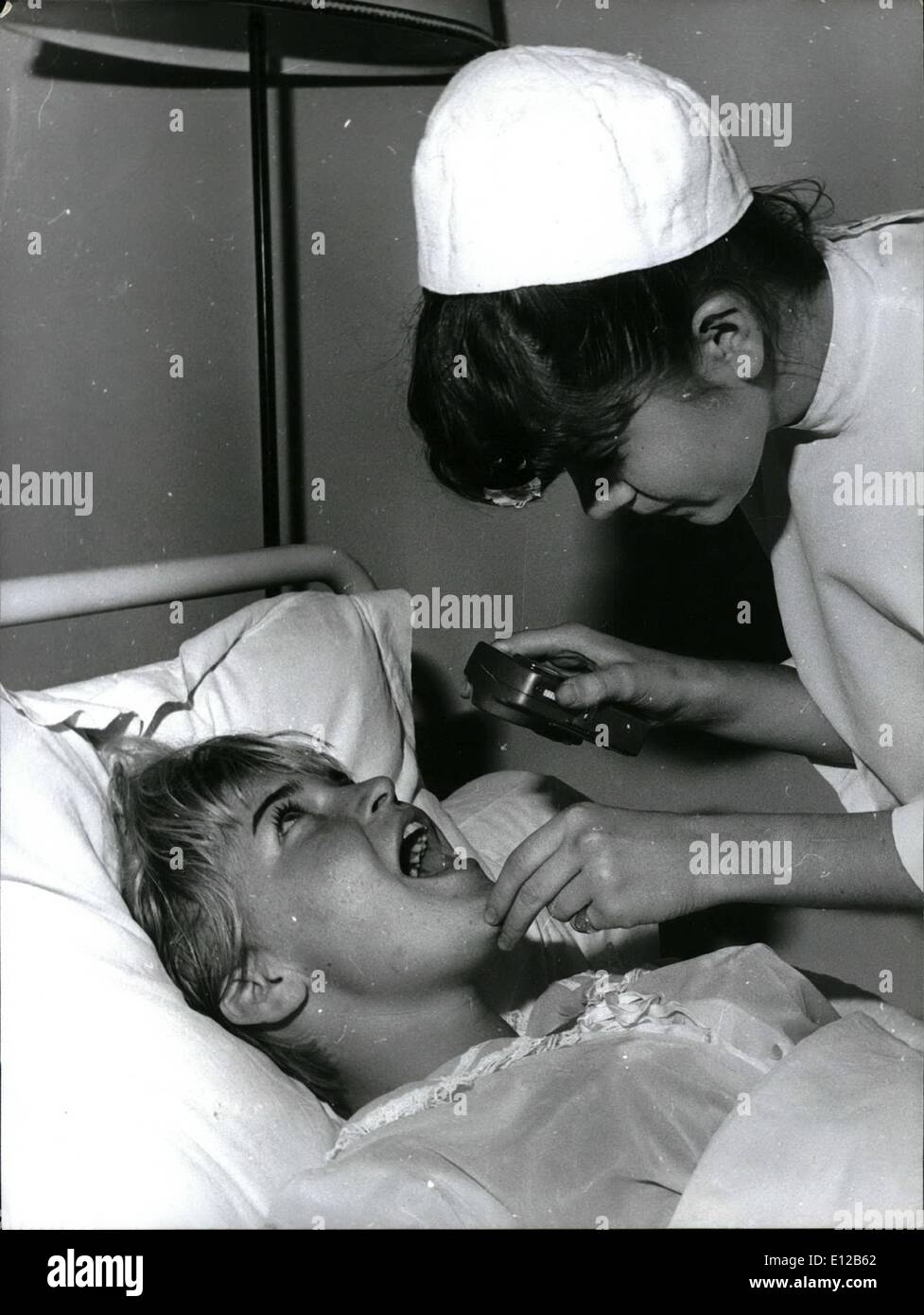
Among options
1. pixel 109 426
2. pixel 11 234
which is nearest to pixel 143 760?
pixel 109 426

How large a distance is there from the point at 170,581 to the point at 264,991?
0.28 m

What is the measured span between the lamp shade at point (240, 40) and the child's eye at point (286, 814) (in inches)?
20.8

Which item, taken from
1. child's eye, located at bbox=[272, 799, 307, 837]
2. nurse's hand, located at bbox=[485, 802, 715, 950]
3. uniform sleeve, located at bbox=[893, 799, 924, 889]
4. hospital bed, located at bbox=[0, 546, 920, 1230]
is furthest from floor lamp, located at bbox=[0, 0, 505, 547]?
uniform sleeve, located at bbox=[893, 799, 924, 889]

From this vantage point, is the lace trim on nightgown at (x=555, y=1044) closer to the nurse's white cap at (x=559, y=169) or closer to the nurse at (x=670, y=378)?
the nurse at (x=670, y=378)

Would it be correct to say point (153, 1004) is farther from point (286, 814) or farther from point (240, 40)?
point (240, 40)

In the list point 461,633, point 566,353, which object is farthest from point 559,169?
point 461,633

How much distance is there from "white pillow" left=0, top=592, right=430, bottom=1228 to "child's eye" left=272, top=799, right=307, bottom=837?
80 millimetres

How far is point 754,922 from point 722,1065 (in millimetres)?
234

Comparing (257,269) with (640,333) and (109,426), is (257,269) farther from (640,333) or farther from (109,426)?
(640,333)

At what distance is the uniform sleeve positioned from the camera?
0.66m

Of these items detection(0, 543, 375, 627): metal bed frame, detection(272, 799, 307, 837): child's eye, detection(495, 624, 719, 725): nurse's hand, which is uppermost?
detection(0, 543, 375, 627): metal bed frame

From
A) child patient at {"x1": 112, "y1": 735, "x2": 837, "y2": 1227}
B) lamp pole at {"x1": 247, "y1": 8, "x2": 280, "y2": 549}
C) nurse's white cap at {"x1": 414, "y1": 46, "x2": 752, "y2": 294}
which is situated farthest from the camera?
lamp pole at {"x1": 247, "y1": 8, "x2": 280, "y2": 549}

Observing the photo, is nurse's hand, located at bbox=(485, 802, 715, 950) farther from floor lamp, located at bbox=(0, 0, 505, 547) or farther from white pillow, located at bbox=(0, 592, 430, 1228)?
floor lamp, located at bbox=(0, 0, 505, 547)

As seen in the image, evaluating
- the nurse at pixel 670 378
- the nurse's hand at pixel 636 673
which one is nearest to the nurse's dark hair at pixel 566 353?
the nurse at pixel 670 378
